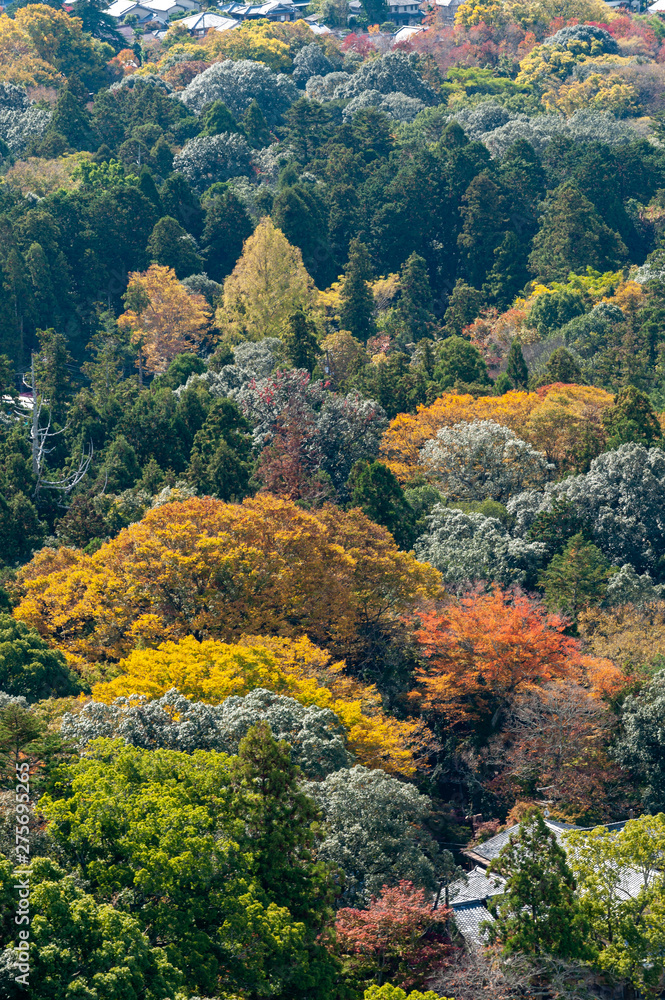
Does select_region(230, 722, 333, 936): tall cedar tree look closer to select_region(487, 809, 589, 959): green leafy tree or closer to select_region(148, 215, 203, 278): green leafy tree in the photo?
select_region(487, 809, 589, 959): green leafy tree

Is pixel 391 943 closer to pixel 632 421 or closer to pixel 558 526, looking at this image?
pixel 558 526

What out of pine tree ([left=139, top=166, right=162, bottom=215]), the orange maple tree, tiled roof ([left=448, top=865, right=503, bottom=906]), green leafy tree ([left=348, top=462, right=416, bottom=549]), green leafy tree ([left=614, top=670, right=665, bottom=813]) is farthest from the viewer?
pine tree ([left=139, top=166, right=162, bottom=215])

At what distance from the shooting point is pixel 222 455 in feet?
191

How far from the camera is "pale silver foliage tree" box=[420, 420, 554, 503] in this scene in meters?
61.9

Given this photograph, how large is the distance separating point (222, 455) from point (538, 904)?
3098 centimetres

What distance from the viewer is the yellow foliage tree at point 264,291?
259ft

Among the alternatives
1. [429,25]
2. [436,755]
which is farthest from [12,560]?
[429,25]

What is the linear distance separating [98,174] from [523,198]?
28.0 meters

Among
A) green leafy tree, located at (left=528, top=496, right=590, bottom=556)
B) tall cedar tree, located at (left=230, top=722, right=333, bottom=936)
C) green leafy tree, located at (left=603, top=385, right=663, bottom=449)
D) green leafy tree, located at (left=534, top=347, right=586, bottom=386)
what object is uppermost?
tall cedar tree, located at (left=230, top=722, right=333, bottom=936)

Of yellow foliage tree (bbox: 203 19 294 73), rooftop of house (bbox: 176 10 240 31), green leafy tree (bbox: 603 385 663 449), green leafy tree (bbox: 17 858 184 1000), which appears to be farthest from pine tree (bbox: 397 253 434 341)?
rooftop of house (bbox: 176 10 240 31)

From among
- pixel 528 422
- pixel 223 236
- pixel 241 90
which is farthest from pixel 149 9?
pixel 528 422

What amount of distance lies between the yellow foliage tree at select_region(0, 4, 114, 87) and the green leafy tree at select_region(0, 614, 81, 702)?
79929mm

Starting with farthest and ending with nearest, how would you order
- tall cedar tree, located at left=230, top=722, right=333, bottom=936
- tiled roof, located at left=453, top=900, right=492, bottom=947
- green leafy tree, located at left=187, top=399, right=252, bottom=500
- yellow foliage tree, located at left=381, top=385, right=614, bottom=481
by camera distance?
1. yellow foliage tree, located at left=381, top=385, right=614, bottom=481
2. green leafy tree, located at left=187, top=399, right=252, bottom=500
3. tiled roof, located at left=453, top=900, right=492, bottom=947
4. tall cedar tree, located at left=230, top=722, right=333, bottom=936

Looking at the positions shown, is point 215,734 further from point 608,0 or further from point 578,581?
point 608,0
